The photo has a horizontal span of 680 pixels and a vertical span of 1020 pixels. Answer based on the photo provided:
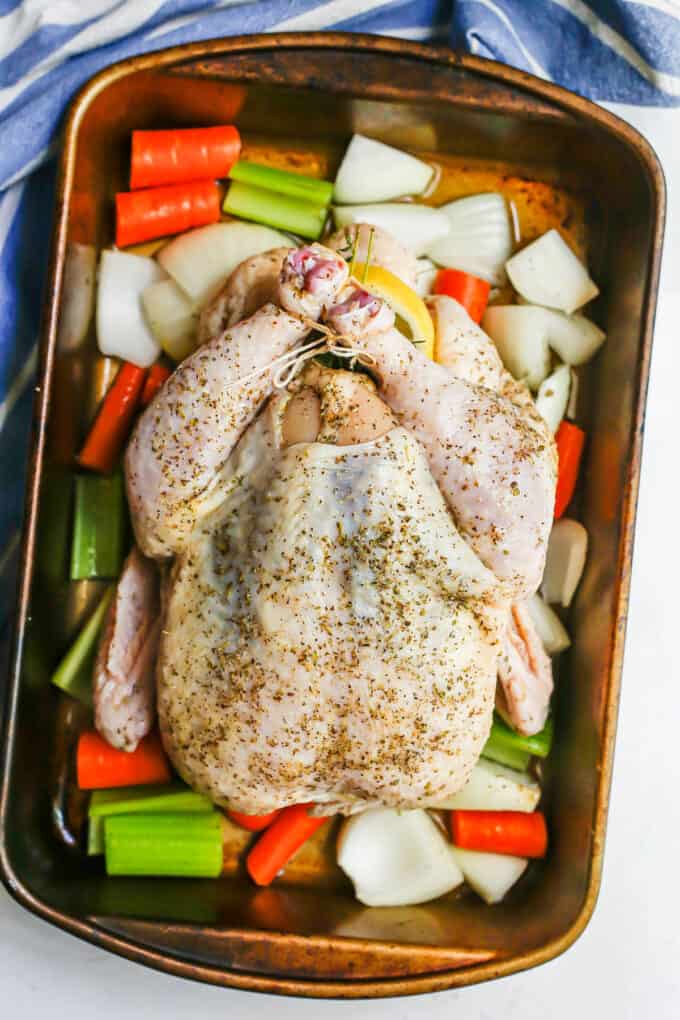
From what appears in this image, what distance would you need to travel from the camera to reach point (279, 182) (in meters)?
2.54

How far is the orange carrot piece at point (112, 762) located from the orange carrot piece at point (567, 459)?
3.81 feet

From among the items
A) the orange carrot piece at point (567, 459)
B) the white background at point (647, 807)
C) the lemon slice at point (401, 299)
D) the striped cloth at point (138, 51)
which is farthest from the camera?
the white background at point (647, 807)

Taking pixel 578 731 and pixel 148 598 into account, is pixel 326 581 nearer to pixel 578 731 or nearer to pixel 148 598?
pixel 148 598

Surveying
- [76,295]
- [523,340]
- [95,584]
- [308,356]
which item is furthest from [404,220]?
[95,584]

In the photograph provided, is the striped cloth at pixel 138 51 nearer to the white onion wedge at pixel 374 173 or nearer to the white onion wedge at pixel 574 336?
the white onion wedge at pixel 374 173

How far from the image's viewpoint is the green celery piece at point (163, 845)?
95.3 inches

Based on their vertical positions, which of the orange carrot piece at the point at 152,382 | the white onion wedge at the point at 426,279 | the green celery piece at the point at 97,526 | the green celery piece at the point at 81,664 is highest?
the white onion wedge at the point at 426,279

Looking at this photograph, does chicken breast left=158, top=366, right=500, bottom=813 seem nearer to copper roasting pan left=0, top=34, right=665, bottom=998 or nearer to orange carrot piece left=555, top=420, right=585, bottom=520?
copper roasting pan left=0, top=34, right=665, bottom=998

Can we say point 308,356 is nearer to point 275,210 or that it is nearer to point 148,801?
point 275,210

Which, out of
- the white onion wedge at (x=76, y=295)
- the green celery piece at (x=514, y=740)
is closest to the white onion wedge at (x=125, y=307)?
the white onion wedge at (x=76, y=295)

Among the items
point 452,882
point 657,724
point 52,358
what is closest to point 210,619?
point 52,358

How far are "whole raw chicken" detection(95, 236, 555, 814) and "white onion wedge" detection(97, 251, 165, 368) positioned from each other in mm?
415

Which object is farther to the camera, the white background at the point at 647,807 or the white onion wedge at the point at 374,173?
the white background at the point at 647,807

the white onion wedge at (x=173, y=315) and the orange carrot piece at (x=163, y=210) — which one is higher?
the orange carrot piece at (x=163, y=210)
